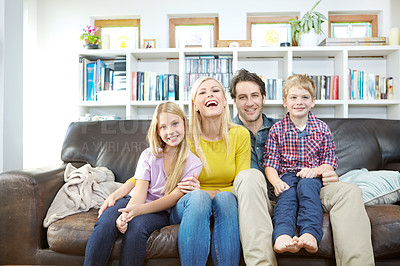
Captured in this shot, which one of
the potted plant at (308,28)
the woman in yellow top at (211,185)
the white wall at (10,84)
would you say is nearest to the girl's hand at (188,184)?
the woman in yellow top at (211,185)

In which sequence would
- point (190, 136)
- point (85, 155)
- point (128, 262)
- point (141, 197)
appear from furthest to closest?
point (85, 155) → point (190, 136) → point (141, 197) → point (128, 262)

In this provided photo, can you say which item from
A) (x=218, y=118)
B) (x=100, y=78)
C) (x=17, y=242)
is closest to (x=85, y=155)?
(x=17, y=242)

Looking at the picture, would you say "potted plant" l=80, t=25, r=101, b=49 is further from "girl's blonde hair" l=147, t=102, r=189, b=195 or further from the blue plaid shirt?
the blue plaid shirt

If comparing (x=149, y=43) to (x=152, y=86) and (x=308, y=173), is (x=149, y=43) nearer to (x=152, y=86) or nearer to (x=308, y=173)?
(x=152, y=86)

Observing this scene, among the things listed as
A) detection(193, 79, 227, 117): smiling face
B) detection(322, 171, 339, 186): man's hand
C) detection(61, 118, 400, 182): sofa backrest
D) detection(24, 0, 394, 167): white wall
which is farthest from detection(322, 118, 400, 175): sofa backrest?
detection(24, 0, 394, 167): white wall

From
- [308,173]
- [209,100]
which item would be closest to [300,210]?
[308,173]

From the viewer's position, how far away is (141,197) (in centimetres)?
157

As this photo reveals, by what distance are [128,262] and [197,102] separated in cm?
82

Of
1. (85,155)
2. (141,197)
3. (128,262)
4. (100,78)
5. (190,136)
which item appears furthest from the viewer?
(100,78)

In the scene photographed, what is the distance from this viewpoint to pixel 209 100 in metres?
1.74

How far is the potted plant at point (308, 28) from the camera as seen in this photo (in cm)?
316

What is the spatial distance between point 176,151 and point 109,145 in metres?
0.68

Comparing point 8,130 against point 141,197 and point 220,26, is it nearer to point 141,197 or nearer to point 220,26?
point 141,197

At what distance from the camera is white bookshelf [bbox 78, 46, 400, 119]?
126 inches
